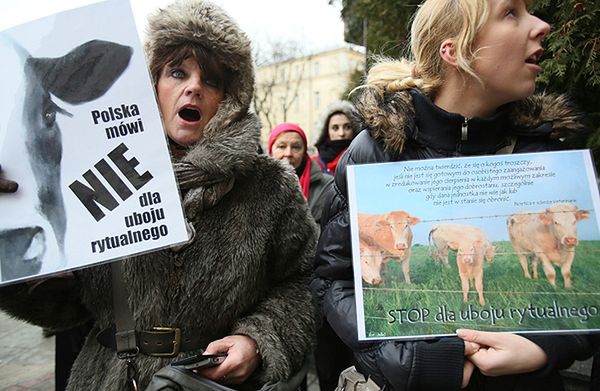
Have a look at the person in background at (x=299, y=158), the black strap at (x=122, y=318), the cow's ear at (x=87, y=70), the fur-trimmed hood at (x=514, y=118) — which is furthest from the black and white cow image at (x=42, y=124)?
the person in background at (x=299, y=158)

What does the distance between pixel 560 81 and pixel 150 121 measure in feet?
8.65

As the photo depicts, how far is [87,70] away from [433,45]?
1.02m

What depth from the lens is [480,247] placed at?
3.78ft

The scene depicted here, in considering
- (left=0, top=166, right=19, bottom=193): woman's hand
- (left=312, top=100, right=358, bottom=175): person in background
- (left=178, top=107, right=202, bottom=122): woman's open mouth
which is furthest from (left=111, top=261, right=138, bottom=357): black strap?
(left=312, top=100, right=358, bottom=175): person in background

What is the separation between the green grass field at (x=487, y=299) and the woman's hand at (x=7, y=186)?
971 millimetres

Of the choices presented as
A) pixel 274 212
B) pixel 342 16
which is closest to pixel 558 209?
pixel 274 212

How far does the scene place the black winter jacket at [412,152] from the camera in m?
1.17

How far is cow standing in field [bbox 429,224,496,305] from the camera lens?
3.76 ft

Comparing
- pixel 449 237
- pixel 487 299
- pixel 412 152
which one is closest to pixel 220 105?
pixel 412 152

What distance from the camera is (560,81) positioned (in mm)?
2818

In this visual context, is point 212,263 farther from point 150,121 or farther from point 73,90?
point 73,90

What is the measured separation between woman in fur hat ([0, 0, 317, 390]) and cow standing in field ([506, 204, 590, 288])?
2.67ft

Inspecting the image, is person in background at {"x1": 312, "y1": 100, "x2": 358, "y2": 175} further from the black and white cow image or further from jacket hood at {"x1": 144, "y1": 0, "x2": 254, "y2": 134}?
the black and white cow image

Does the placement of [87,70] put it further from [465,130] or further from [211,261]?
[465,130]
